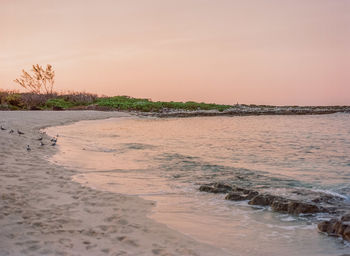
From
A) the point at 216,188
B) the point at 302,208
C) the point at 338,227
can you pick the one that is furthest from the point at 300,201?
the point at 216,188

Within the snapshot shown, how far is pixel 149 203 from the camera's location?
565 cm

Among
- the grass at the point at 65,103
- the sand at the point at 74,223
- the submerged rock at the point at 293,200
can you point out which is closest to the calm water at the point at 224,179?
the submerged rock at the point at 293,200

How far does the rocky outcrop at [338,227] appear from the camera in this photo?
4.11 meters

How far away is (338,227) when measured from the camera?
14.0 ft

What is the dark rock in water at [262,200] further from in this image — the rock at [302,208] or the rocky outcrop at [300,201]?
the rock at [302,208]

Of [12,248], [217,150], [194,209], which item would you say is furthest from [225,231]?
[217,150]

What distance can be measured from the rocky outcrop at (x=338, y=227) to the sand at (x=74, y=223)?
5.24 feet

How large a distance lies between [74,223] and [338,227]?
3400 millimetres

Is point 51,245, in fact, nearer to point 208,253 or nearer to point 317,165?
point 208,253

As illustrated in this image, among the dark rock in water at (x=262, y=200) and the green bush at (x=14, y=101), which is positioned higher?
the green bush at (x=14, y=101)

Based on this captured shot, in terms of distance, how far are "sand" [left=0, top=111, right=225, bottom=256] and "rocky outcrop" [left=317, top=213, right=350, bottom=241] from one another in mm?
1598

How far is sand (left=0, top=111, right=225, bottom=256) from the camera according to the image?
11.9 ft

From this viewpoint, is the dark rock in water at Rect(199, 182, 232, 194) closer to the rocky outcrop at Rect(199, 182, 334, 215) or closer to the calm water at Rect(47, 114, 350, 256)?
the rocky outcrop at Rect(199, 182, 334, 215)

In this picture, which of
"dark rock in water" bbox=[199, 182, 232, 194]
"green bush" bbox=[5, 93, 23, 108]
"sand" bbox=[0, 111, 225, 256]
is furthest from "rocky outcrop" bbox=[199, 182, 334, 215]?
"green bush" bbox=[5, 93, 23, 108]
